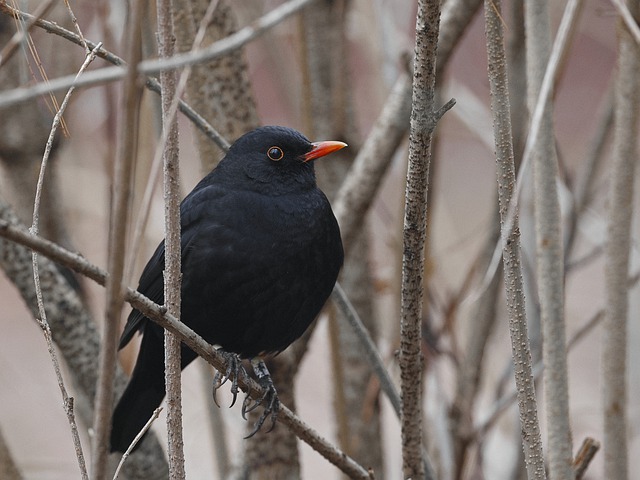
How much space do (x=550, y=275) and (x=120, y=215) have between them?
4.47ft

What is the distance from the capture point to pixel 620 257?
2619mm

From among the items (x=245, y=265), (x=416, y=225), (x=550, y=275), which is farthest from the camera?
(x=245, y=265)

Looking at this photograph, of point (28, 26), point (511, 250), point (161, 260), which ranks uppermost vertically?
point (161, 260)

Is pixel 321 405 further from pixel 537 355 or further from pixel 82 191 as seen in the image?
pixel 537 355

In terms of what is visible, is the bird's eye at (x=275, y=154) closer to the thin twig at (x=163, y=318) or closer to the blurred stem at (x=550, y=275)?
the thin twig at (x=163, y=318)

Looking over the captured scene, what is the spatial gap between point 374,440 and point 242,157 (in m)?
1.65

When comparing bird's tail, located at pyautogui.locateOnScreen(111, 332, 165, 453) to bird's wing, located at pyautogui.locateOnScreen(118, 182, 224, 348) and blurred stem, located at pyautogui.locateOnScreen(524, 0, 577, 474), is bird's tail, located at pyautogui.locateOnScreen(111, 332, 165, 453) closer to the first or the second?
bird's wing, located at pyautogui.locateOnScreen(118, 182, 224, 348)

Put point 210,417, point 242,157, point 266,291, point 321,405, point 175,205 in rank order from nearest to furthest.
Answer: point 175,205
point 266,291
point 242,157
point 210,417
point 321,405

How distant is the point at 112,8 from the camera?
4.32 meters

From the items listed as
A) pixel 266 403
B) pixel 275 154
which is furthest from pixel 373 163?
pixel 266 403

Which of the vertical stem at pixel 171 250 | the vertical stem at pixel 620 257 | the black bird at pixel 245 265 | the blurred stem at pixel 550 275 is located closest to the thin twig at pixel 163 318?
the vertical stem at pixel 171 250

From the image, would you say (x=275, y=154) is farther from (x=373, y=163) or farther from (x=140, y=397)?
(x=140, y=397)

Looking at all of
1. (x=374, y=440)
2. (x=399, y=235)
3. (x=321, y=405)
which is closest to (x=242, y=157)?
(x=399, y=235)

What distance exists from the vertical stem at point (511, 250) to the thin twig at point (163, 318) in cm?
71
